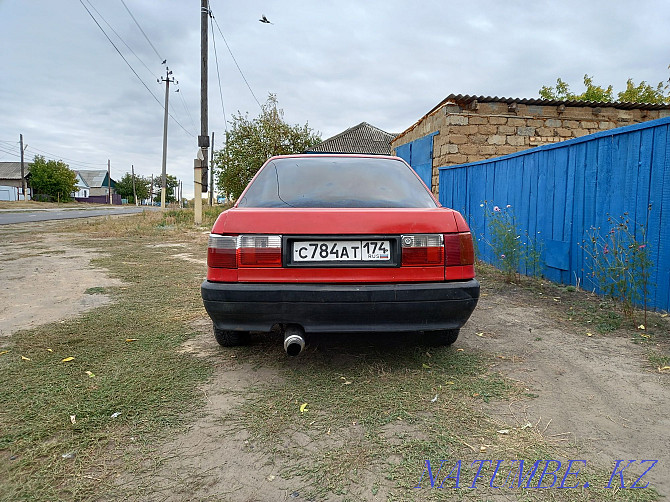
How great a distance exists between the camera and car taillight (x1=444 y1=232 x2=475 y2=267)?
255cm

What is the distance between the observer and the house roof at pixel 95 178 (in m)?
98.8

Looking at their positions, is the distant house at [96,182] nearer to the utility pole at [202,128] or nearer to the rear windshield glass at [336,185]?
the utility pole at [202,128]

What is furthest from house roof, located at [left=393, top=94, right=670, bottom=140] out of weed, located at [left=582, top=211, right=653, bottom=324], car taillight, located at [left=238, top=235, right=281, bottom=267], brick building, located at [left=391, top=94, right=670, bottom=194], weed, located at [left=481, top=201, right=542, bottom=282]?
car taillight, located at [left=238, top=235, right=281, bottom=267]

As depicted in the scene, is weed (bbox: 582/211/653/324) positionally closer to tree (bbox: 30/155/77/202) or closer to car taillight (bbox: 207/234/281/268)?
car taillight (bbox: 207/234/281/268)

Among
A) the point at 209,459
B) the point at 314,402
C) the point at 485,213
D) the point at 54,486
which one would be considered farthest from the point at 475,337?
the point at 485,213

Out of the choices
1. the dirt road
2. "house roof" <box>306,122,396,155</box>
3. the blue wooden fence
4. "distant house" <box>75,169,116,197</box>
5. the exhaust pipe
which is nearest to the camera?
the dirt road

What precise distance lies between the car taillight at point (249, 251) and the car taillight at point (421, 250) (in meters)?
0.72

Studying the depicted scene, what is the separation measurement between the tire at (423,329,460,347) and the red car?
439 mm

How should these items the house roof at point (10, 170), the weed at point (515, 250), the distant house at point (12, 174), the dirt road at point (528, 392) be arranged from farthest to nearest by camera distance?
the house roof at point (10, 170) < the distant house at point (12, 174) < the weed at point (515, 250) < the dirt road at point (528, 392)

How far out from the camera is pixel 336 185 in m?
3.02

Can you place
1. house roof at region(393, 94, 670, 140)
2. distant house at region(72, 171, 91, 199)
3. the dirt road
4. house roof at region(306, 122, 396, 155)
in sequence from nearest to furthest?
the dirt road < house roof at region(393, 94, 670, 140) < house roof at region(306, 122, 396, 155) < distant house at region(72, 171, 91, 199)

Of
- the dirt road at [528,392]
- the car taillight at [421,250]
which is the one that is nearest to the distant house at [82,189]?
the dirt road at [528,392]

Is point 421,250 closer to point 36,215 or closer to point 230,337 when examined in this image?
point 230,337

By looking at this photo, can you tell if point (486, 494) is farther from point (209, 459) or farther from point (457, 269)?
point (457, 269)
